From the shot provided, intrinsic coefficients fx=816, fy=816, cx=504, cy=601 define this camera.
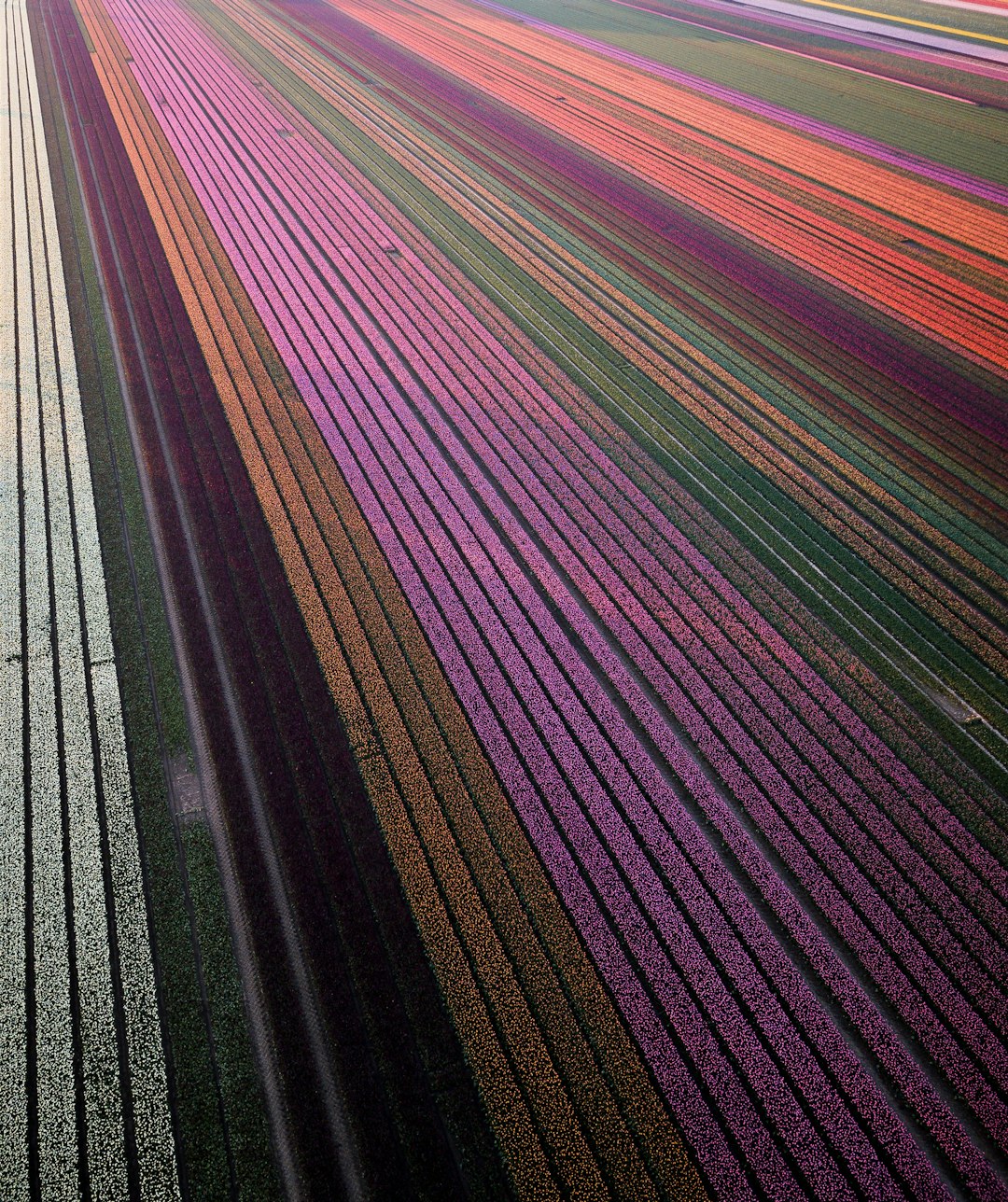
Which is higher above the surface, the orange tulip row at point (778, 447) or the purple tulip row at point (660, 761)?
the orange tulip row at point (778, 447)

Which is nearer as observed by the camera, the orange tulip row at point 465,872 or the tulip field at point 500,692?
the orange tulip row at point 465,872

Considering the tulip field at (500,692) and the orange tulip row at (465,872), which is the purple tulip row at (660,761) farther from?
the orange tulip row at (465,872)

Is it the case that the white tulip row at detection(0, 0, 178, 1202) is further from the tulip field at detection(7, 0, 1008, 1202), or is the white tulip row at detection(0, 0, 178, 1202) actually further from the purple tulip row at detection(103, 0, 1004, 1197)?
the purple tulip row at detection(103, 0, 1004, 1197)

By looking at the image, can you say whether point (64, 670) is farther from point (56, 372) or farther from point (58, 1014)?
point (56, 372)

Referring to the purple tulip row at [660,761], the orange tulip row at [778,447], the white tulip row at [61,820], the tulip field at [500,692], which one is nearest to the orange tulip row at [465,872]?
the tulip field at [500,692]

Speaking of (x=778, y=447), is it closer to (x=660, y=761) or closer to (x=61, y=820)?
(x=660, y=761)

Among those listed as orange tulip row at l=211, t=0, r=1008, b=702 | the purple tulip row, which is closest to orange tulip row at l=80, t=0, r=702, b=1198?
the purple tulip row
